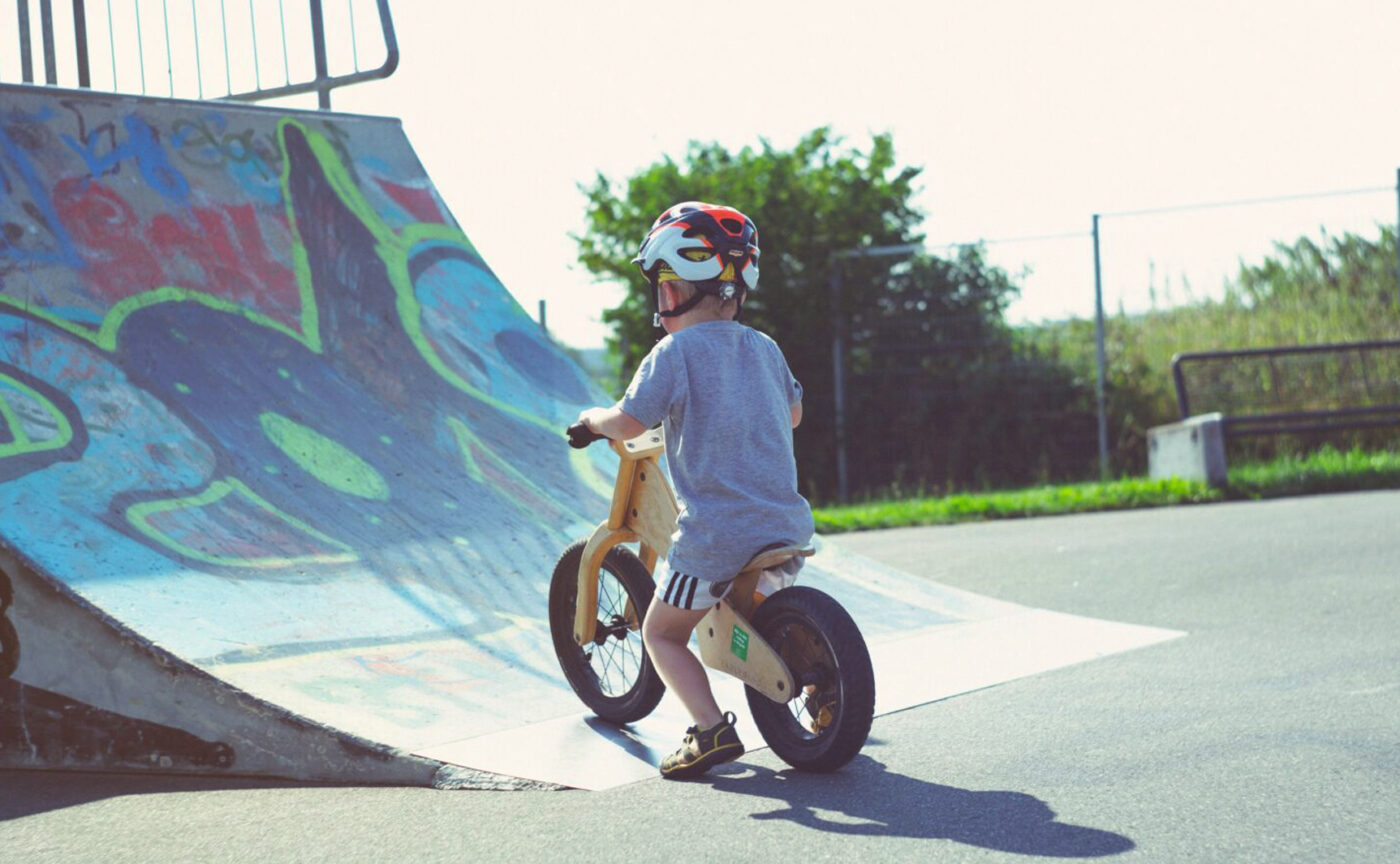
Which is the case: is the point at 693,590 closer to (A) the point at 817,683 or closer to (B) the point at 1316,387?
(A) the point at 817,683

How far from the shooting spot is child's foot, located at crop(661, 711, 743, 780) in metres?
3.83

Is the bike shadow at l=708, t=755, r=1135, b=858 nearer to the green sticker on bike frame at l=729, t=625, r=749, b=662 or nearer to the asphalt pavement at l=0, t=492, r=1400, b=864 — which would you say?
the asphalt pavement at l=0, t=492, r=1400, b=864

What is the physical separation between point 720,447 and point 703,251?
0.55m

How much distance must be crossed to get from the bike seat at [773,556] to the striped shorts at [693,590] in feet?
0.29

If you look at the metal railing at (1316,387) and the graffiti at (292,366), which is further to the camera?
the metal railing at (1316,387)

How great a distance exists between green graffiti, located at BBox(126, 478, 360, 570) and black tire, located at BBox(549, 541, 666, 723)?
1.20 m

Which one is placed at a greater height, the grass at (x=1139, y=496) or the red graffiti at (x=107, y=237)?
the red graffiti at (x=107, y=237)

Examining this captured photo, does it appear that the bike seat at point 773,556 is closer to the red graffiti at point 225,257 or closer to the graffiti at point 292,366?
the graffiti at point 292,366

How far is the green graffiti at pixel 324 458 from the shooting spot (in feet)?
20.6

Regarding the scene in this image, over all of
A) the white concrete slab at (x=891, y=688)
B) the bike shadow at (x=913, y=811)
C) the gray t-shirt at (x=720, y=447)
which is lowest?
the bike shadow at (x=913, y=811)

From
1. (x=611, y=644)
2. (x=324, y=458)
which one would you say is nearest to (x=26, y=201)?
(x=324, y=458)

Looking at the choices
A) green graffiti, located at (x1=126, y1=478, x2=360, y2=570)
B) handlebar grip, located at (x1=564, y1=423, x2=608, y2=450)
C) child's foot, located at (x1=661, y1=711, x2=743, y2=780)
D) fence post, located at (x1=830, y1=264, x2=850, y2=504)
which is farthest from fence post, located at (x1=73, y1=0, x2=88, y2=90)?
fence post, located at (x1=830, y1=264, x2=850, y2=504)

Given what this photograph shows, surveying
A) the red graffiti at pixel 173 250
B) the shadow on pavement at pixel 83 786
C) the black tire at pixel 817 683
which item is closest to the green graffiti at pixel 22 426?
the red graffiti at pixel 173 250

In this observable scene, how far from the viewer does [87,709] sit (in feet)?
14.0
